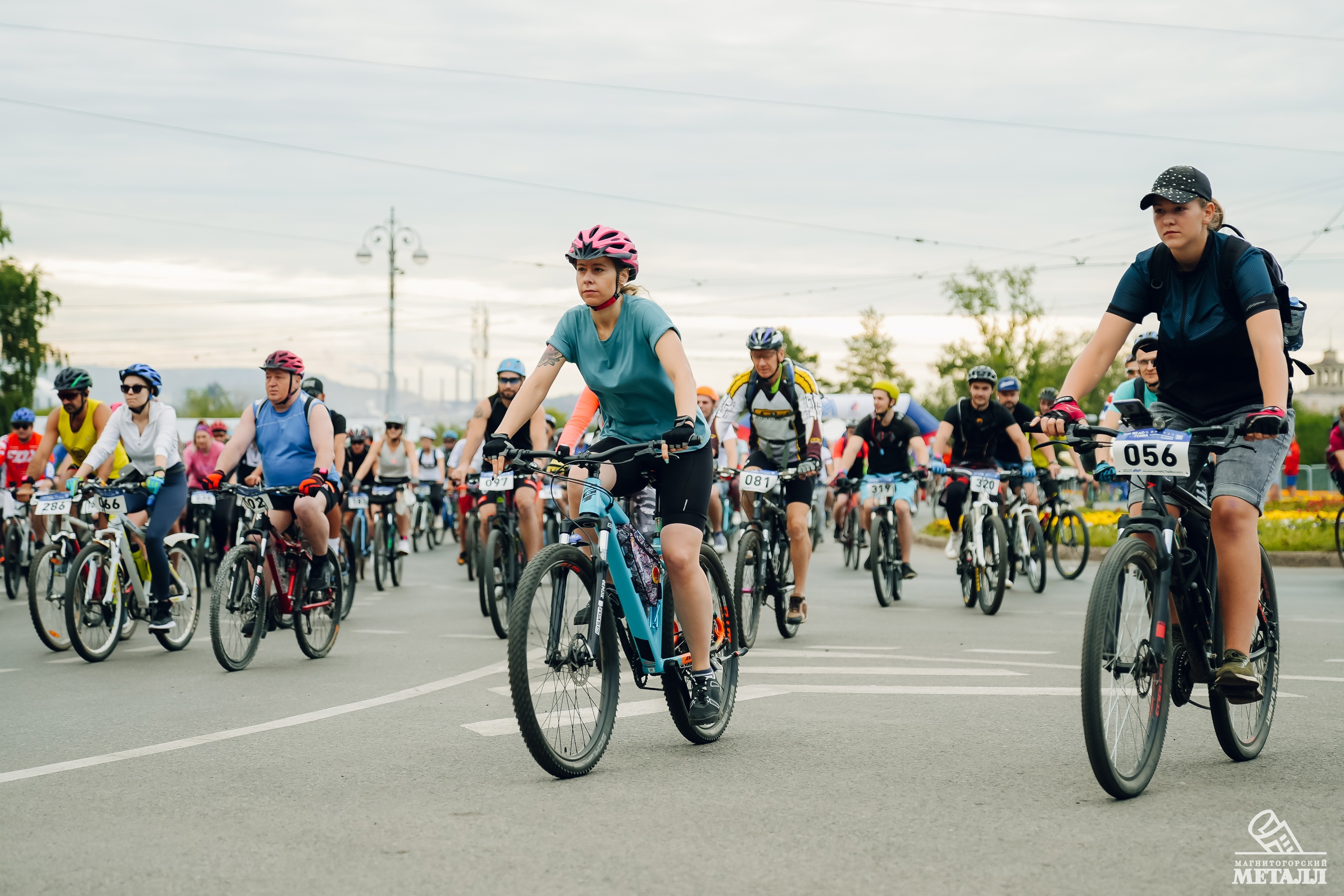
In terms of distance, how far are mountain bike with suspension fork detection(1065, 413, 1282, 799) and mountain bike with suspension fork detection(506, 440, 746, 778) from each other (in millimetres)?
1704

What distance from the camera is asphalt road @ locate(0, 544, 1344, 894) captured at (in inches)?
155

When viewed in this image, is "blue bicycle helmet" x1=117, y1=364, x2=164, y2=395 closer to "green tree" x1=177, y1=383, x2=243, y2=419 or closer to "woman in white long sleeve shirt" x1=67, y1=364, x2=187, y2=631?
"woman in white long sleeve shirt" x1=67, y1=364, x2=187, y2=631

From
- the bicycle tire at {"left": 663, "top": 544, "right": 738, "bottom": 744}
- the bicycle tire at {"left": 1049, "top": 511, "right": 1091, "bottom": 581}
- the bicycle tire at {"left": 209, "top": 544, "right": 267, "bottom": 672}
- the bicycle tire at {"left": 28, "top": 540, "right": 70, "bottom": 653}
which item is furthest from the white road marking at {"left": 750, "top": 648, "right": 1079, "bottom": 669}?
the bicycle tire at {"left": 1049, "top": 511, "right": 1091, "bottom": 581}

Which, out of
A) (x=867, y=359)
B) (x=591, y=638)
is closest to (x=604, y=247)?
(x=591, y=638)

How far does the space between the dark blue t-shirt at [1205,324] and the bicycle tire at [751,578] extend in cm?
478

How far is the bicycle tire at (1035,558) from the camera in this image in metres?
14.4

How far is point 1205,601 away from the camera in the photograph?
16.6ft

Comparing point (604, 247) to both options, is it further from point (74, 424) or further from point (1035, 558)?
point (1035, 558)

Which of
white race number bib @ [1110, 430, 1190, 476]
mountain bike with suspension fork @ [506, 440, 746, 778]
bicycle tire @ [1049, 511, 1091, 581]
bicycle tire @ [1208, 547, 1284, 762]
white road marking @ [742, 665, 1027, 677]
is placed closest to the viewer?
white race number bib @ [1110, 430, 1190, 476]

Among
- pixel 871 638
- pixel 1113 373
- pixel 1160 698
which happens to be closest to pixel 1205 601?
pixel 1160 698

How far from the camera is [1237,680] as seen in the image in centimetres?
490

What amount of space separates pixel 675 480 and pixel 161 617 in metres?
5.48

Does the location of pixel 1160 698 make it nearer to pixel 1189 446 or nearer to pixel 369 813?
pixel 1189 446
